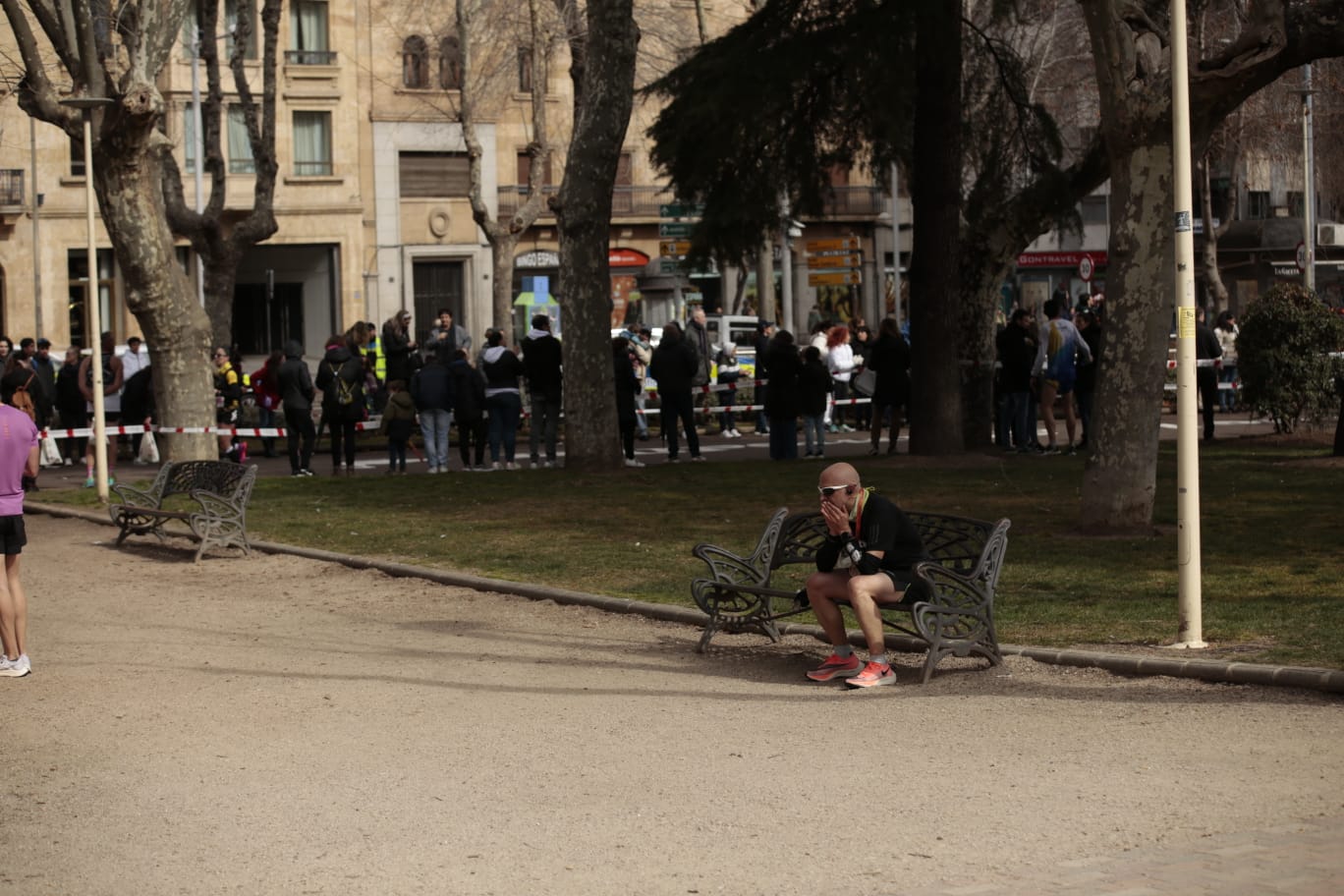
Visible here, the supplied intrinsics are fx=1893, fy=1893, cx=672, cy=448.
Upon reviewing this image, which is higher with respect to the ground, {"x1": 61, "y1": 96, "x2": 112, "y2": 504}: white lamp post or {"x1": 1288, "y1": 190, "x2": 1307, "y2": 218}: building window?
{"x1": 1288, "y1": 190, "x2": 1307, "y2": 218}: building window

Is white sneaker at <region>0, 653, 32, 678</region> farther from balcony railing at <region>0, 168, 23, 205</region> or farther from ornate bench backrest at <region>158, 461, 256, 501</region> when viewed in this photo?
balcony railing at <region>0, 168, 23, 205</region>

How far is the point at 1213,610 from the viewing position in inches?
439

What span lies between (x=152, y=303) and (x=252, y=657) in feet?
35.8

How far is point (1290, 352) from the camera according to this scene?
75.9ft

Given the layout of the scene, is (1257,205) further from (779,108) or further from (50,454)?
(50,454)

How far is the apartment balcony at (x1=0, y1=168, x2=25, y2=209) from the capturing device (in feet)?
163

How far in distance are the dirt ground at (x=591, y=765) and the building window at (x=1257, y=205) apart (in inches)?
2384

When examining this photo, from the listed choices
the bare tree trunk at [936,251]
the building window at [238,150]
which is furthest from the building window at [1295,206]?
the bare tree trunk at [936,251]

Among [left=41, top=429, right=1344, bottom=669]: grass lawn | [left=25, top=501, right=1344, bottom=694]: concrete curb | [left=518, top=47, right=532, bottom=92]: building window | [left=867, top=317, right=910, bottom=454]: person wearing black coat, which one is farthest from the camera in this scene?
[left=518, top=47, right=532, bottom=92]: building window

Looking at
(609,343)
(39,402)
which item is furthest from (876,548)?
(39,402)

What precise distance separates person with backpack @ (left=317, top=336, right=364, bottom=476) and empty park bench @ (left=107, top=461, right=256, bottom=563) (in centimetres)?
526

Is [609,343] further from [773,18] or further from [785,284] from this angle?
[785,284]

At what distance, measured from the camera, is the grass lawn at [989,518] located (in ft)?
36.2

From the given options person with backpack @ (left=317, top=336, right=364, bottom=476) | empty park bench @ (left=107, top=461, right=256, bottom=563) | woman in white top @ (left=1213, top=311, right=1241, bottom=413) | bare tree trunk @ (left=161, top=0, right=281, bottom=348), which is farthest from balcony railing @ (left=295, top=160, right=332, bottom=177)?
empty park bench @ (left=107, top=461, right=256, bottom=563)
